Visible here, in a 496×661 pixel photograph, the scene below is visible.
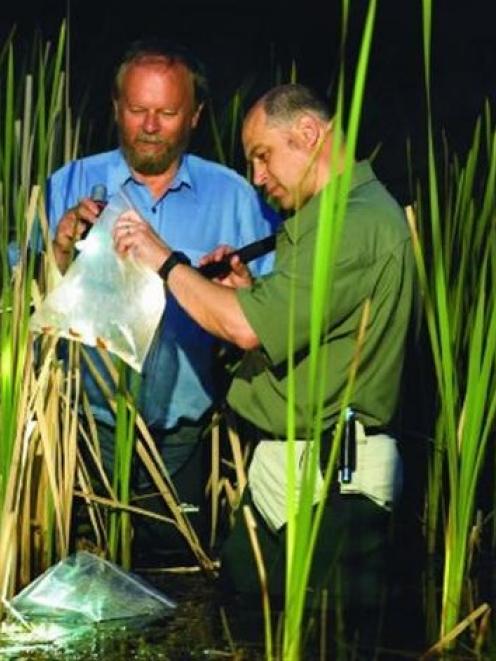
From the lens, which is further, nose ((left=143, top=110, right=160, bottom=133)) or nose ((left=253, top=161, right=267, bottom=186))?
nose ((left=143, top=110, right=160, bottom=133))

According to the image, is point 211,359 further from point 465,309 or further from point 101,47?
point 101,47

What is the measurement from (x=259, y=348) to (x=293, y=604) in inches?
37.5

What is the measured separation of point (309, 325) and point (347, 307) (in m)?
0.11

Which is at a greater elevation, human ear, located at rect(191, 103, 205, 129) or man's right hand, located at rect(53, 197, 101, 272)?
human ear, located at rect(191, 103, 205, 129)

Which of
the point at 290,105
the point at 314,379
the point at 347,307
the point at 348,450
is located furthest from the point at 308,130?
the point at 314,379

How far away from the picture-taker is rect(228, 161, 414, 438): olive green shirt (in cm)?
547

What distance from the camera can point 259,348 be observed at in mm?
5699

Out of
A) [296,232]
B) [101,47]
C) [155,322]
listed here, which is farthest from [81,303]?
[101,47]

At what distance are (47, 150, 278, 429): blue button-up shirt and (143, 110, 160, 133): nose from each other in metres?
0.12

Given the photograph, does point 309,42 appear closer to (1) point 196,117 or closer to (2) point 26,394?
(1) point 196,117

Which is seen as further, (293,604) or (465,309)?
(465,309)

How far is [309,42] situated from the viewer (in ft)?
33.6

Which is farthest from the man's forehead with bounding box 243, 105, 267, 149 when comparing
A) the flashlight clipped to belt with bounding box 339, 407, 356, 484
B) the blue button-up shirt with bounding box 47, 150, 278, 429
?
the blue button-up shirt with bounding box 47, 150, 278, 429

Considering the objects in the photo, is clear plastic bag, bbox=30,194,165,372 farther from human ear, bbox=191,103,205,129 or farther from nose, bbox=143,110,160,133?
human ear, bbox=191,103,205,129
